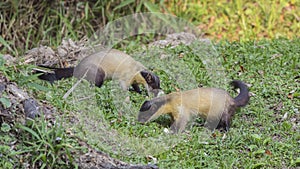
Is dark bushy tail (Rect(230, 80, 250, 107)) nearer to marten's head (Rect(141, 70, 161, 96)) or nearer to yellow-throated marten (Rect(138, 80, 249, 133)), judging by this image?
yellow-throated marten (Rect(138, 80, 249, 133))

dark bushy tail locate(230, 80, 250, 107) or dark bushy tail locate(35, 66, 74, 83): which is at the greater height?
dark bushy tail locate(230, 80, 250, 107)

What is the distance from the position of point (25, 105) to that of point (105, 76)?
172 cm

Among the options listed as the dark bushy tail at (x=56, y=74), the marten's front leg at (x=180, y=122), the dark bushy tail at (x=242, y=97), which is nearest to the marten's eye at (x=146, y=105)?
the marten's front leg at (x=180, y=122)

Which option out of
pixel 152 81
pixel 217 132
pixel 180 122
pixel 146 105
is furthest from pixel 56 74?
pixel 217 132

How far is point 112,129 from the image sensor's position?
5.86 m

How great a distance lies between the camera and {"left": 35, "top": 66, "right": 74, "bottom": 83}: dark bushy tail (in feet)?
22.1

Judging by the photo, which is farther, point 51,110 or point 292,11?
point 292,11

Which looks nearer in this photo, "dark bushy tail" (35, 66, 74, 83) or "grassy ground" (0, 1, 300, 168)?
"grassy ground" (0, 1, 300, 168)

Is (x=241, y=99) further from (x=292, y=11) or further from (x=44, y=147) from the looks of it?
(x=292, y=11)

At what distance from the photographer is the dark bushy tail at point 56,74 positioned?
6.74m

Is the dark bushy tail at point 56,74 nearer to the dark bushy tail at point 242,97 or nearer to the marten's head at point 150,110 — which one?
the marten's head at point 150,110

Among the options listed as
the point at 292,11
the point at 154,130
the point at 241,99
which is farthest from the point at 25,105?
the point at 292,11

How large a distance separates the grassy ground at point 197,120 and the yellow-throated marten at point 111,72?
128 mm

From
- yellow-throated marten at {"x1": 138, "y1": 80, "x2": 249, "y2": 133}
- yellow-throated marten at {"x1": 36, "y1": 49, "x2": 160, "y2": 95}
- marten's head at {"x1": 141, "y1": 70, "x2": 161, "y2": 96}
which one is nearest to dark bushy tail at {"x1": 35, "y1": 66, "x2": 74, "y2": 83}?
yellow-throated marten at {"x1": 36, "y1": 49, "x2": 160, "y2": 95}
